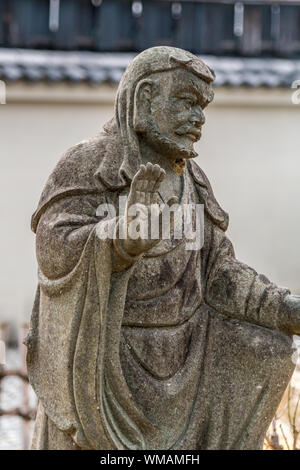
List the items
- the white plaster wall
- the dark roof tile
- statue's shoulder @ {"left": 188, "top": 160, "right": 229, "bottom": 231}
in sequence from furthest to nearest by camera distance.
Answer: the white plaster wall < the dark roof tile < statue's shoulder @ {"left": 188, "top": 160, "right": 229, "bottom": 231}

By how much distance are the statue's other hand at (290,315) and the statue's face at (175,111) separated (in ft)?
2.36

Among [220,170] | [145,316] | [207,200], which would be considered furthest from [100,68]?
[145,316]

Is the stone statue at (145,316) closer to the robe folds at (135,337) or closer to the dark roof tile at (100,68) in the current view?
the robe folds at (135,337)

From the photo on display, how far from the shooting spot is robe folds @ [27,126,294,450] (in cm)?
371

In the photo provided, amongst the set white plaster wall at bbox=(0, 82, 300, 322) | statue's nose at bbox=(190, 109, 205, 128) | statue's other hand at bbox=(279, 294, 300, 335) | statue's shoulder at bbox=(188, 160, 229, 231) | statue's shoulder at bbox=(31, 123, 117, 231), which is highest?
statue's nose at bbox=(190, 109, 205, 128)

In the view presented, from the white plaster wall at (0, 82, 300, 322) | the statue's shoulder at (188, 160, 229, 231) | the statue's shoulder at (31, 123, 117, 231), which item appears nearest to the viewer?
the statue's shoulder at (31, 123, 117, 231)

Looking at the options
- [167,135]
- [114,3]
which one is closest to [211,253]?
[167,135]

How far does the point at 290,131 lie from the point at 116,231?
24.0 ft

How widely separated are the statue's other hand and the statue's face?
0.72m

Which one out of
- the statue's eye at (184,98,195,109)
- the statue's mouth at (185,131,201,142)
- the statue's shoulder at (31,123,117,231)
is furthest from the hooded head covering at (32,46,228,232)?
the statue's mouth at (185,131,201,142)

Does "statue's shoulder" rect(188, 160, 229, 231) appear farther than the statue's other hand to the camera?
Yes

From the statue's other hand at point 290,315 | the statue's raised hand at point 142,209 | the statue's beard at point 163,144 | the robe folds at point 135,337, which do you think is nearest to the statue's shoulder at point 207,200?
the robe folds at point 135,337

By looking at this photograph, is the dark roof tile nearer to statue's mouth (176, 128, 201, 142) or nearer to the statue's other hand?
statue's mouth (176, 128, 201, 142)

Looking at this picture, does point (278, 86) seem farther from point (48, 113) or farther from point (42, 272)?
point (42, 272)
